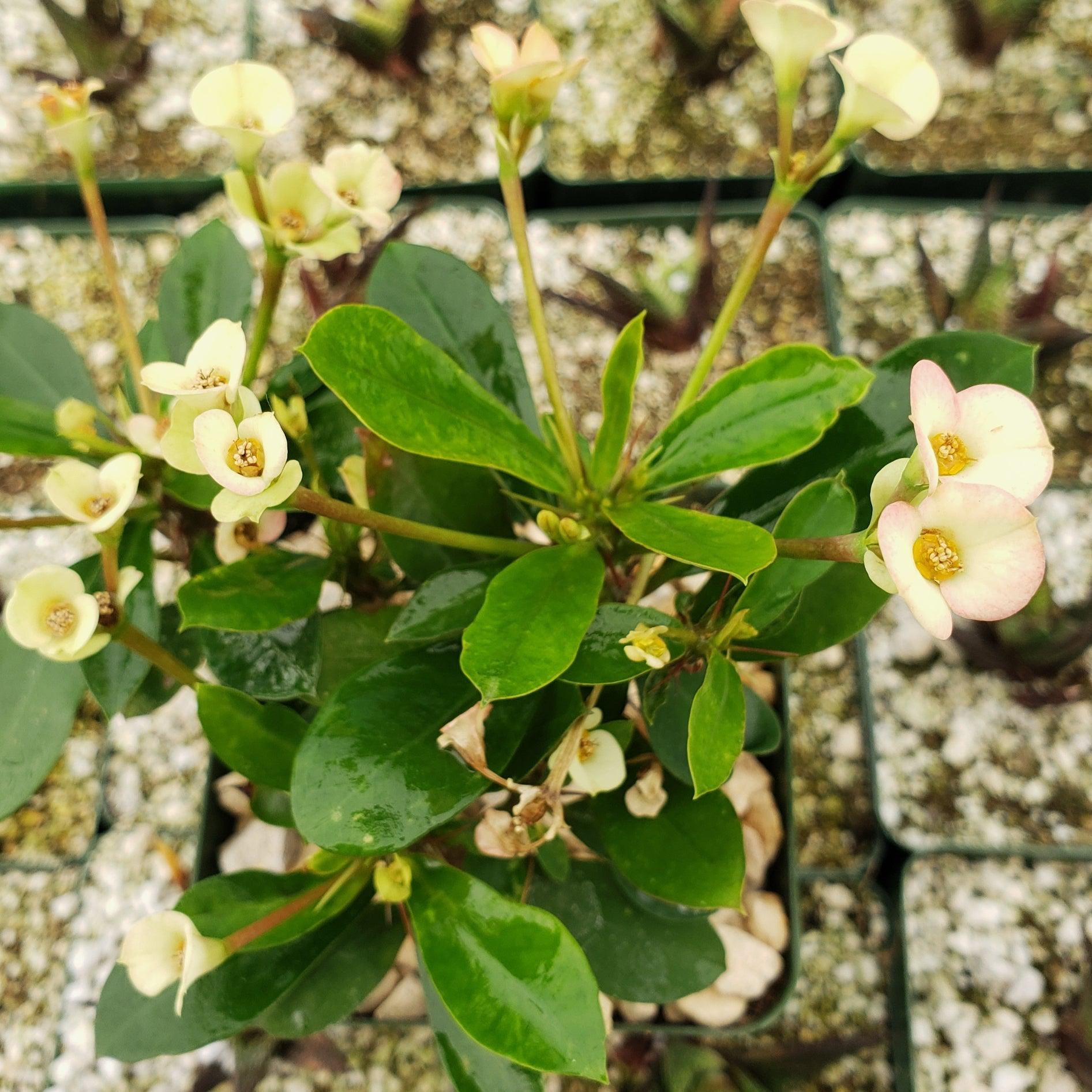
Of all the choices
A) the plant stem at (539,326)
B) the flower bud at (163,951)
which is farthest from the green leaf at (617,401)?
the flower bud at (163,951)

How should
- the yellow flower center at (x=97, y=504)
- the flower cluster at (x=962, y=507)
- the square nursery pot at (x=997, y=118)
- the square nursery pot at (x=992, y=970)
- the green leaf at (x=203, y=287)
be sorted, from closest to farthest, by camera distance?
the flower cluster at (x=962, y=507) → the yellow flower center at (x=97, y=504) → the green leaf at (x=203, y=287) → the square nursery pot at (x=992, y=970) → the square nursery pot at (x=997, y=118)

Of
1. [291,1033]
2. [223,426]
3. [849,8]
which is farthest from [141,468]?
[849,8]

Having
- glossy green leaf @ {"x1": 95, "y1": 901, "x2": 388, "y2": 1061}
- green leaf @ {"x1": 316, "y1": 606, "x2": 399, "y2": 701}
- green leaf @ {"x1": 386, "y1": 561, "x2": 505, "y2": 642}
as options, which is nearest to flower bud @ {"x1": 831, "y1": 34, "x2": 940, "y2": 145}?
green leaf @ {"x1": 386, "y1": 561, "x2": 505, "y2": 642}

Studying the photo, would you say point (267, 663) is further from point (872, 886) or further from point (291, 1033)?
point (872, 886)

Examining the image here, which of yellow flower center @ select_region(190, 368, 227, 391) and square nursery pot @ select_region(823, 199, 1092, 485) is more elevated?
yellow flower center @ select_region(190, 368, 227, 391)

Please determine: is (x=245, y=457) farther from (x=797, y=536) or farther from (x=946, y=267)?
(x=946, y=267)

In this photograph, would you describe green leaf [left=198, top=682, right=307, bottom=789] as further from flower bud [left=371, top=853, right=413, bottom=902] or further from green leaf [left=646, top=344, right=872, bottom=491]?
green leaf [left=646, top=344, right=872, bottom=491]

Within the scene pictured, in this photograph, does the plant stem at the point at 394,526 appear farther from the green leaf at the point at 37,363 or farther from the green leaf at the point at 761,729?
the green leaf at the point at 37,363
